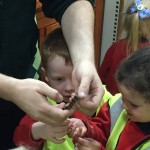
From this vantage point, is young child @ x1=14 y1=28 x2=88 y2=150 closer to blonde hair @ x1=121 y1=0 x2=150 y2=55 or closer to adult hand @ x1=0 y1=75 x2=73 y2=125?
adult hand @ x1=0 y1=75 x2=73 y2=125

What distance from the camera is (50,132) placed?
994 mm

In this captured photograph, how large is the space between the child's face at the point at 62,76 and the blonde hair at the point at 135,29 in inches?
32.0

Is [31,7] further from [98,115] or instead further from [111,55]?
[111,55]

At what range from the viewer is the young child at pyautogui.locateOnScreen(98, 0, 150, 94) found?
79.7 inches

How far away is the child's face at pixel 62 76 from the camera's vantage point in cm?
123

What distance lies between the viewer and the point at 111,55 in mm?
2160

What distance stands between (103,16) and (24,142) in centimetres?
179

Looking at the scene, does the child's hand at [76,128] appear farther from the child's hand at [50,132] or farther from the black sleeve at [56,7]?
the black sleeve at [56,7]

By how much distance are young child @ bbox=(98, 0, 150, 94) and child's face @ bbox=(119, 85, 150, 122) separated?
0.92 metres

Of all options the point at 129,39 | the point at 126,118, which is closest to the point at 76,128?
the point at 126,118

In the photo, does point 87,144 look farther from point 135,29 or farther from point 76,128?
point 135,29

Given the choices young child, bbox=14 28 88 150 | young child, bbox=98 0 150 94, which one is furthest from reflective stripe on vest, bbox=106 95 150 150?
young child, bbox=98 0 150 94

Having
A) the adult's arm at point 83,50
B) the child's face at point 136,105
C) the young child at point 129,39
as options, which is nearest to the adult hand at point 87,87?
the adult's arm at point 83,50

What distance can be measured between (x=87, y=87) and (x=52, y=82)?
0.37 m
